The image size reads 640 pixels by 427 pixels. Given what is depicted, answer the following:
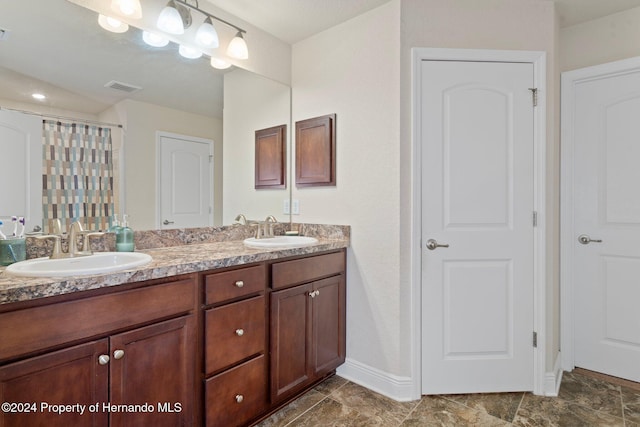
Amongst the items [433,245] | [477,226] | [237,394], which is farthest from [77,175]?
[477,226]

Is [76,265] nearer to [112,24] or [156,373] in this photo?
[156,373]

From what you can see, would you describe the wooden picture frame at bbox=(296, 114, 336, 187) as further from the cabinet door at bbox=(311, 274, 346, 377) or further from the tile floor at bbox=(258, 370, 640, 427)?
the tile floor at bbox=(258, 370, 640, 427)

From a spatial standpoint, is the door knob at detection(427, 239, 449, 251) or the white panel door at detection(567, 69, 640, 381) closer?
the door knob at detection(427, 239, 449, 251)

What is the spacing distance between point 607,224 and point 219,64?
2.71m

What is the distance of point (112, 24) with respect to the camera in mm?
1688

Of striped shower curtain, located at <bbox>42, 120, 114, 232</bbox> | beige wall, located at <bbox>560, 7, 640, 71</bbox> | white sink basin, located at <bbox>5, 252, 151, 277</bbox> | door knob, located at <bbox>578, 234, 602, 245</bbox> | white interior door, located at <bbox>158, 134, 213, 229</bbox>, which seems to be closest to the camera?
white sink basin, located at <bbox>5, 252, 151, 277</bbox>

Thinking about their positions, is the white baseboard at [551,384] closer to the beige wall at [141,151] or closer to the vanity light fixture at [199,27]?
the beige wall at [141,151]

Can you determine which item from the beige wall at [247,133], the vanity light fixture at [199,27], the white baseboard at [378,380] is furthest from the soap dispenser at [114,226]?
the white baseboard at [378,380]

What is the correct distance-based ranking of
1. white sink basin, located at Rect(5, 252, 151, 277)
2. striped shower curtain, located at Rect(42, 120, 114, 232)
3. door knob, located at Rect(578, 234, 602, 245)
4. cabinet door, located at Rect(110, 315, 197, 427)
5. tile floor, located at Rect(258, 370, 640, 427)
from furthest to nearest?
door knob, located at Rect(578, 234, 602, 245) < tile floor, located at Rect(258, 370, 640, 427) < striped shower curtain, located at Rect(42, 120, 114, 232) < cabinet door, located at Rect(110, 315, 197, 427) < white sink basin, located at Rect(5, 252, 151, 277)

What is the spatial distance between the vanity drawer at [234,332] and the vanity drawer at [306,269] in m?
0.15

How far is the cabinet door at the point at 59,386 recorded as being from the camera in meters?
1.00

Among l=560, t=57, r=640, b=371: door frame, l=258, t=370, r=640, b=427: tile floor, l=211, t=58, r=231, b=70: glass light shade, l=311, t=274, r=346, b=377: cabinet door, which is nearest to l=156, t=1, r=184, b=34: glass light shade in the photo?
l=211, t=58, r=231, b=70: glass light shade

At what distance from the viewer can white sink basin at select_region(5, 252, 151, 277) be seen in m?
1.10

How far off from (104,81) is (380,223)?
1667 mm
